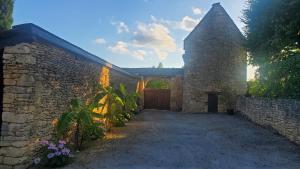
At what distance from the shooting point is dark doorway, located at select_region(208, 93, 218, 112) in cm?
2420

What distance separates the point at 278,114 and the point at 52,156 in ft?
34.2

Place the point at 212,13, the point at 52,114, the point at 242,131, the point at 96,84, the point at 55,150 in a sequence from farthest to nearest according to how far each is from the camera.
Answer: the point at 212,13 < the point at 242,131 < the point at 96,84 < the point at 52,114 < the point at 55,150

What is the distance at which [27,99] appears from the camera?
21.6 ft

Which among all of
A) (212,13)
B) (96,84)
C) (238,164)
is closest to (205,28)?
(212,13)

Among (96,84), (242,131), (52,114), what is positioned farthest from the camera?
(242,131)

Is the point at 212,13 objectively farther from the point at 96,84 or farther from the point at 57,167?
the point at 57,167

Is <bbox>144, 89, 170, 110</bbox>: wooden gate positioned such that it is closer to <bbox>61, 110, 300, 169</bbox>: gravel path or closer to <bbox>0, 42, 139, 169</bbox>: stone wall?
<bbox>61, 110, 300, 169</bbox>: gravel path

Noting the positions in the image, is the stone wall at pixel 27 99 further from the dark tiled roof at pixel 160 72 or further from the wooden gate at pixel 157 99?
the wooden gate at pixel 157 99

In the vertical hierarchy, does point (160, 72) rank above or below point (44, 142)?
above

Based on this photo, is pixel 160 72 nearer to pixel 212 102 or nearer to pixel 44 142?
pixel 212 102

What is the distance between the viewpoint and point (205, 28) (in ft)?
80.1

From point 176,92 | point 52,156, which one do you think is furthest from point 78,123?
point 176,92

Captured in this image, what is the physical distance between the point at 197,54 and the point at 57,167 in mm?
19693

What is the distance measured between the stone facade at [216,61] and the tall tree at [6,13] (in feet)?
54.0
